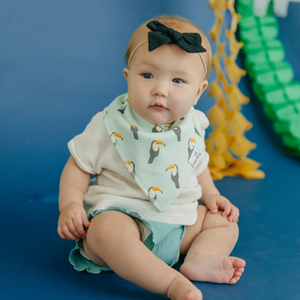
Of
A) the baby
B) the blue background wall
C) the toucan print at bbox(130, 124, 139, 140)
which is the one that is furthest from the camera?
the blue background wall

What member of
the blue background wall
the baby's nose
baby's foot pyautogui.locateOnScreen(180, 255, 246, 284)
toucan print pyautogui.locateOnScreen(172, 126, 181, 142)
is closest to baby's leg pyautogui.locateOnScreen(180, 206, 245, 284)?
baby's foot pyautogui.locateOnScreen(180, 255, 246, 284)

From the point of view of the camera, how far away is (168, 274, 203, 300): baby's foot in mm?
846

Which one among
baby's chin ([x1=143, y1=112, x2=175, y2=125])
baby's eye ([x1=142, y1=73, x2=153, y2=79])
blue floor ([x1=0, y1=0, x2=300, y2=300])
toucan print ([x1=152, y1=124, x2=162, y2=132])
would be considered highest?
baby's eye ([x1=142, y1=73, x2=153, y2=79])

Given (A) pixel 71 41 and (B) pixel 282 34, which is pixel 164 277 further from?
(B) pixel 282 34

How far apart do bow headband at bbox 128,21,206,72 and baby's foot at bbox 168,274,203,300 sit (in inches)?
17.9

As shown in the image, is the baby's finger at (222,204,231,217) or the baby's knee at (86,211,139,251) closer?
the baby's knee at (86,211,139,251)

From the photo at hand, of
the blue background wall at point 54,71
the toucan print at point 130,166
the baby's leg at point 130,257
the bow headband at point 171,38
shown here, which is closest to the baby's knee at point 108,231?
the baby's leg at point 130,257

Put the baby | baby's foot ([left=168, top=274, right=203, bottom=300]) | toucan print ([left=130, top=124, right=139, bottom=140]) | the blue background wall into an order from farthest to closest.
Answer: the blue background wall
toucan print ([left=130, top=124, right=139, bottom=140])
the baby
baby's foot ([left=168, top=274, right=203, bottom=300])

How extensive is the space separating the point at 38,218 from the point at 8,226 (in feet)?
0.30

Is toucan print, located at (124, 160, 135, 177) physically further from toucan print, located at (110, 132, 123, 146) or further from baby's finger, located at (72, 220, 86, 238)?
baby's finger, located at (72, 220, 86, 238)

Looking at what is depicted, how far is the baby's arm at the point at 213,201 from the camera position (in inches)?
45.8

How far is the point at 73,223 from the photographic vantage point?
983 millimetres

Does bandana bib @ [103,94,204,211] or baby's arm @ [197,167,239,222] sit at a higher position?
bandana bib @ [103,94,204,211]

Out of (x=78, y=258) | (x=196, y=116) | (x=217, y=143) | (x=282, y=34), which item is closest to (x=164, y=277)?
(x=78, y=258)
